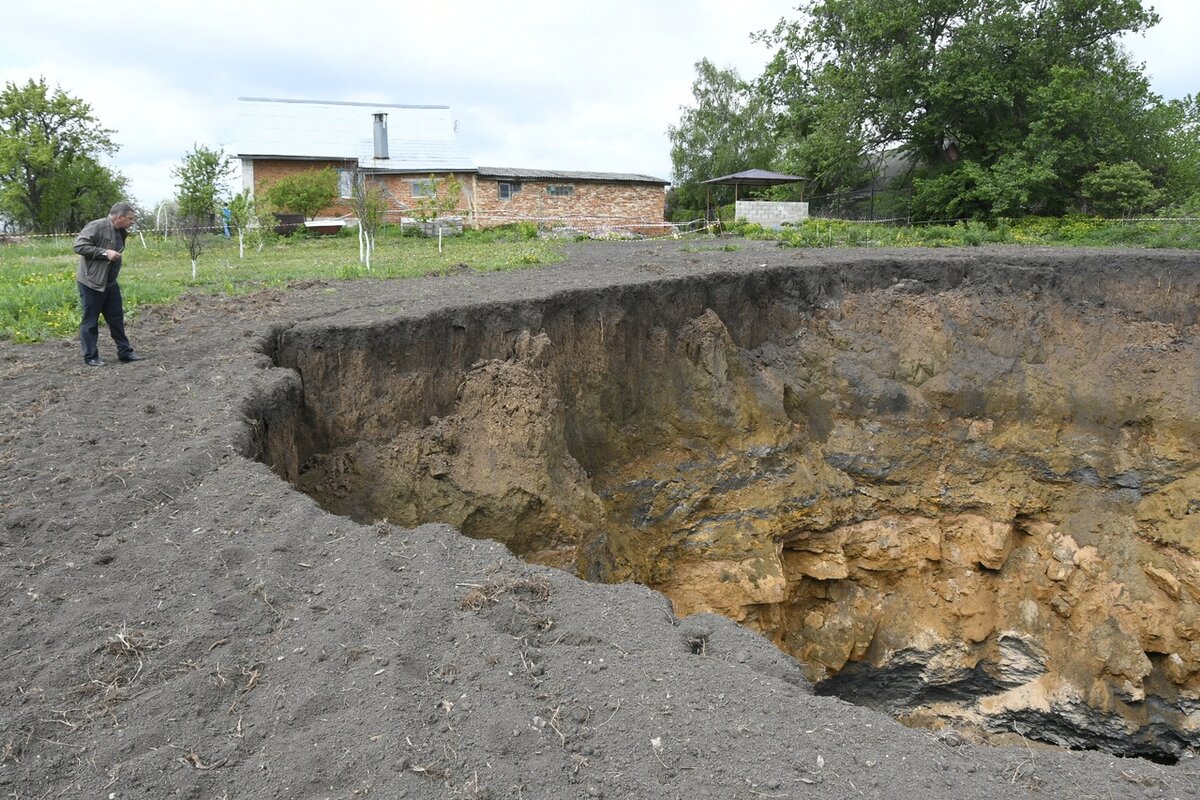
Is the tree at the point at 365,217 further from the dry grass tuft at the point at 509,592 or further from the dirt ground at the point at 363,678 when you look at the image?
the dry grass tuft at the point at 509,592

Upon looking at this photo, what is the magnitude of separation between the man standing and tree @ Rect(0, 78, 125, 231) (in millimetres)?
32937

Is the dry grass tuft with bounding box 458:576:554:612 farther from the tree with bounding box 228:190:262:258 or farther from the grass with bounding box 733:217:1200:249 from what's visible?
the tree with bounding box 228:190:262:258

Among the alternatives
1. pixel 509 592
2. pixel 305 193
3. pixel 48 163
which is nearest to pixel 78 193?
pixel 48 163

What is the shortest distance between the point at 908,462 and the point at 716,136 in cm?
3590

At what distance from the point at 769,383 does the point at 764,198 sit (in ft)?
71.8

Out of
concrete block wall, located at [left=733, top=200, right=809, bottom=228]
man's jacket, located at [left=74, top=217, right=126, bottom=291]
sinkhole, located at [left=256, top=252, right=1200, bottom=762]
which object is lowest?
sinkhole, located at [left=256, top=252, right=1200, bottom=762]

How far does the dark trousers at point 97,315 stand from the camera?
762 cm

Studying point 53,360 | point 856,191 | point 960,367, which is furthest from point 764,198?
point 53,360

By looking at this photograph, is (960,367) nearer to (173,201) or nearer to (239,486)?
(239,486)

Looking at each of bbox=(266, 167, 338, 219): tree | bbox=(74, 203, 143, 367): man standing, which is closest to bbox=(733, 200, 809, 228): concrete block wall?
bbox=(266, 167, 338, 219): tree

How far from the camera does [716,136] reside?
44.8 m

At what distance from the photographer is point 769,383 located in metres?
12.5

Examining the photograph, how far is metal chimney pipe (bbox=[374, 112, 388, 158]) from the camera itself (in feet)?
102

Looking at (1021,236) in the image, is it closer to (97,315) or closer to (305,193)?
(97,315)
